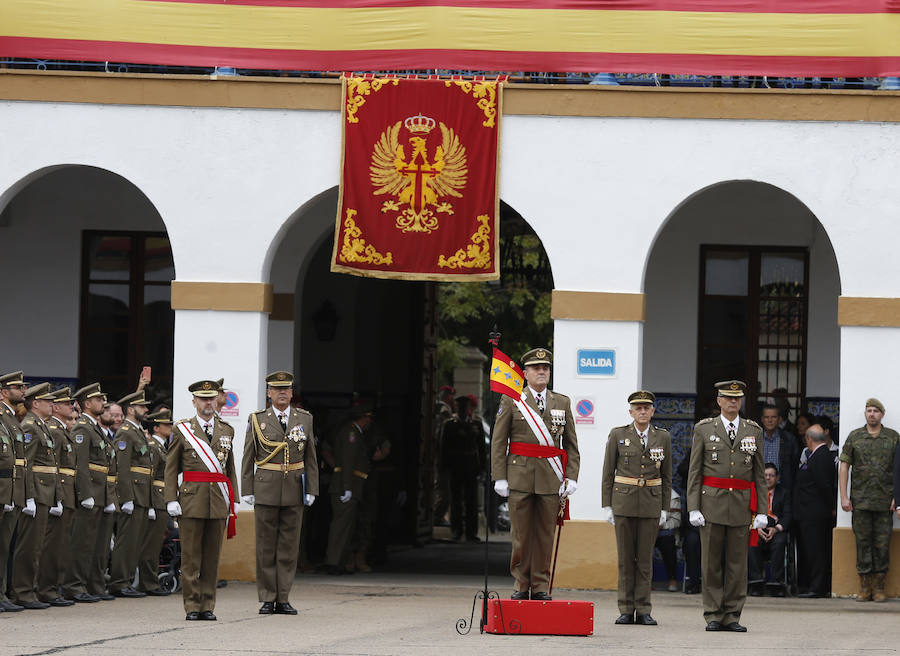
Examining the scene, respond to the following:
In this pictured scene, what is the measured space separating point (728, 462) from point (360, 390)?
794cm

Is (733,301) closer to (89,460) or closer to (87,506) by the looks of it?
(89,460)

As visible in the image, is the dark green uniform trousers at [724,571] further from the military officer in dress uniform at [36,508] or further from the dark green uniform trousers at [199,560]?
the military officer in dress uniform at [36,508]

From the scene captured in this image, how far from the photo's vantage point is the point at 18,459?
13.3m

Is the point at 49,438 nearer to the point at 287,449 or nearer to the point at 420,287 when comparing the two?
the point at 287,449

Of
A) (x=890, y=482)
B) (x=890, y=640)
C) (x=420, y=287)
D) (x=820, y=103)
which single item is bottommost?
(x=890, y=640)

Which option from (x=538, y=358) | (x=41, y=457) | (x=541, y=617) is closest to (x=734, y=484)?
(x=538, y=358)

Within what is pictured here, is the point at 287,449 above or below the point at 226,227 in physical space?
below

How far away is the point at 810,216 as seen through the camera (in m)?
17.8

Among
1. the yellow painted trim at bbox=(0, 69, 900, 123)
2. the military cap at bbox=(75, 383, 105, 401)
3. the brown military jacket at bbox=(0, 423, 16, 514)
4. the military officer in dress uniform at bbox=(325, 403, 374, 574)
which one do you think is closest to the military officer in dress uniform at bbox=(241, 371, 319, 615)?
the brown military jacket at bbox=(0, 423, 16, 514)

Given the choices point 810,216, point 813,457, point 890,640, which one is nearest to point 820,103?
point 810,216

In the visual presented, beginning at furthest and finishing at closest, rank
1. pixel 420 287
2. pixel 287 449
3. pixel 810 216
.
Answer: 1. pixel 420 287
2. pixel 810 216
3. pixel 287 449

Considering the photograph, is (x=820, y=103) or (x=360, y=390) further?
(x=360, y=390)

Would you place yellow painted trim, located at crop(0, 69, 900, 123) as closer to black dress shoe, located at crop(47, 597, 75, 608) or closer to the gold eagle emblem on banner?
the gold eagle emblem on banner

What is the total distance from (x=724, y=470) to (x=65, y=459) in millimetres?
5511
